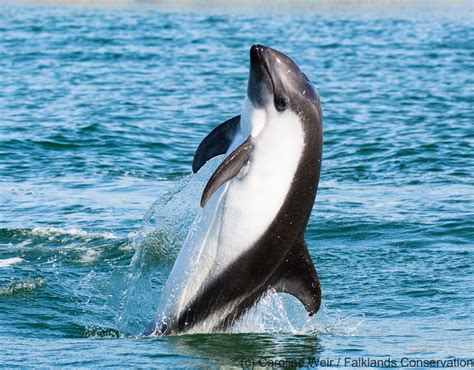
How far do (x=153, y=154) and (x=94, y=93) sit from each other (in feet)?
24.1

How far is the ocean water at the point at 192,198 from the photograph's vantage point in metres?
11.0

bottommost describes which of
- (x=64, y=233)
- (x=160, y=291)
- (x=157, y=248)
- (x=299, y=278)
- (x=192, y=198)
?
(x=64, y=233)

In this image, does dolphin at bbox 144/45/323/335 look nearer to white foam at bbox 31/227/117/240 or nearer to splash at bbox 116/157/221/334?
splash at bbox 116/157/221/334

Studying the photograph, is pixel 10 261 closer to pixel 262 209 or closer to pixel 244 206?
pixel 244 206

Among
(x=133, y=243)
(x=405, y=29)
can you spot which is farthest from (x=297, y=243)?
(x=405, y=29)

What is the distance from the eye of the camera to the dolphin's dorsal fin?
10414 millimetres

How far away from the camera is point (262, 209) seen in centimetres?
1041

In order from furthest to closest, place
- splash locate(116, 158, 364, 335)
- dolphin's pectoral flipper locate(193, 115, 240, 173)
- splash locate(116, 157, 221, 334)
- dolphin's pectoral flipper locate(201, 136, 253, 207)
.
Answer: splash locate(116, 157, 221, 334) < splash locate(116, 158, 364, 335) < dolphin's pectoral flipper locate(193, 115, 240, 173) < dolphin's pectoral flipper locate(201, 136, 253, 207)

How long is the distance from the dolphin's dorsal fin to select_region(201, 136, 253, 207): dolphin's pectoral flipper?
2.95 feet

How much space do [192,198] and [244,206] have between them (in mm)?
2784

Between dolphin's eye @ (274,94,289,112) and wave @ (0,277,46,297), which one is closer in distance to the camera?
dolphin's eye @ (274,94,289,112)

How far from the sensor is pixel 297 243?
10375 millimetres

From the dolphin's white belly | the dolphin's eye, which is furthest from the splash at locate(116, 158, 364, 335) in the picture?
the dolphin's eye

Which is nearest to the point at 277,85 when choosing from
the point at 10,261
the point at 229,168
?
the point at 229,168
